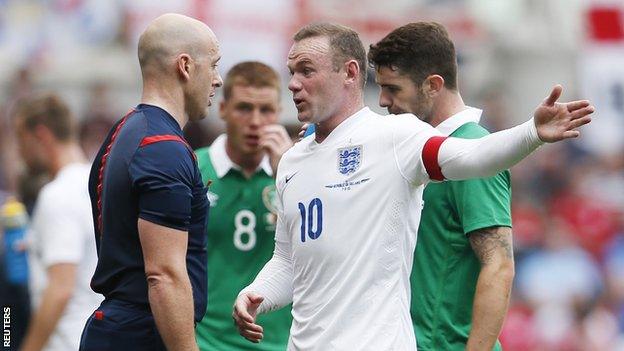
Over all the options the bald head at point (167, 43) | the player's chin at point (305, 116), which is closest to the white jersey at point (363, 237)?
the player's chin at point (305, 116)

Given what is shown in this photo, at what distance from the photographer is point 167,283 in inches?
244

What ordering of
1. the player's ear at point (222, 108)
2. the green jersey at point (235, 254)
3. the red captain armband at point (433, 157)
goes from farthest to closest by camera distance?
the player's ear at point (222, 108), the green jersey at point (235, 254), the red captain armband at point (433, 157)

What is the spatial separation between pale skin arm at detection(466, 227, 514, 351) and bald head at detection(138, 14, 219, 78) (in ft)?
4.73

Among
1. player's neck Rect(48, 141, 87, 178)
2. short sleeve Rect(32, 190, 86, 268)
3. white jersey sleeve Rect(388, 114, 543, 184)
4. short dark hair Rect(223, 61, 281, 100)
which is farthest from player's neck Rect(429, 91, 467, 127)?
player's neck Rect(48, 141, 87, 178)

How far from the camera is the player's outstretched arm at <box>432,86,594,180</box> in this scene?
18.8 feet

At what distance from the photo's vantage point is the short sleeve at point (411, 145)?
6.17 meters

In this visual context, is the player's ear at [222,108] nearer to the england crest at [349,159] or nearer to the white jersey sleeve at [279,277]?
the white jersey sleeve at [279,277]

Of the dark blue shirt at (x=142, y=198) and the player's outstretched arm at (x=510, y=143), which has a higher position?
the player's outstretched arm at (x=510, y=143)

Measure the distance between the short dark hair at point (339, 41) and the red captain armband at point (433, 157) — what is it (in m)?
0.65

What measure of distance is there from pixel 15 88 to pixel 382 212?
13028mm

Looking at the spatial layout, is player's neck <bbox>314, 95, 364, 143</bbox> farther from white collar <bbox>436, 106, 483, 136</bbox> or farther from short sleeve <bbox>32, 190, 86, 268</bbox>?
short sleeve <bbox>32, 190, 86, 268</bbox>

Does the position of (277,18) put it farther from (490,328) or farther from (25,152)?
(490,328)

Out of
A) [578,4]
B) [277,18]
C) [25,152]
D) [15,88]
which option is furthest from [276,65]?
[25,152]

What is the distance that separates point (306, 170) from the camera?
21.4ft
